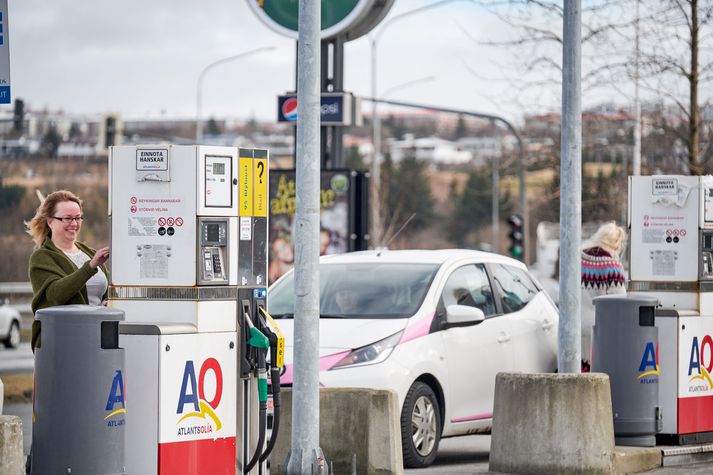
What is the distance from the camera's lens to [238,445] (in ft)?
27.0

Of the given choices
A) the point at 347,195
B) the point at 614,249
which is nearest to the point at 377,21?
the point at 347,195

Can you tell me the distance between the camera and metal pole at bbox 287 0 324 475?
8055 millimetres

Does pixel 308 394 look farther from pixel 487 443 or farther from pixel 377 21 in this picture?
pixel 377 21

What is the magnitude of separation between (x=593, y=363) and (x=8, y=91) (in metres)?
5.50

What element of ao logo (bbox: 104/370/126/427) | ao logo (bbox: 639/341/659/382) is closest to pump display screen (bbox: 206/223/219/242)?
ao logo (bbox: 104/370/126/427)

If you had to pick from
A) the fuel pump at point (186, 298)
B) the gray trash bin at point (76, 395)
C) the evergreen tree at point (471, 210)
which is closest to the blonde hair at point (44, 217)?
the fuel pump at point (186, 298)

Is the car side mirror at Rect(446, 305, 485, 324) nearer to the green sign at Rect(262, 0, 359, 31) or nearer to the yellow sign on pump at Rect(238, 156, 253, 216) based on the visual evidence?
the yellow sign on pump at Rect(238, 156, 253, 216)

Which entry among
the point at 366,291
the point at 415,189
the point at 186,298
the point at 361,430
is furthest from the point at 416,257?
the point at 415,189

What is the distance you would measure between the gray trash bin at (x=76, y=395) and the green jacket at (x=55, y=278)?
25.5 inches

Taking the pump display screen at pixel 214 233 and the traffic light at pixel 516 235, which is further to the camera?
the traffic light at pixel 516 235

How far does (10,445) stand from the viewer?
6.68 m

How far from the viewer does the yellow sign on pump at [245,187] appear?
822 centimetres

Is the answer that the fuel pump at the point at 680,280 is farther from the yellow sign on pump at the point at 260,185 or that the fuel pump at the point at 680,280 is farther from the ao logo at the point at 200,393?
the ao logo at the point at 200,393

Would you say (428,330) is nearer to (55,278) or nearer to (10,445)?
(55,278)
